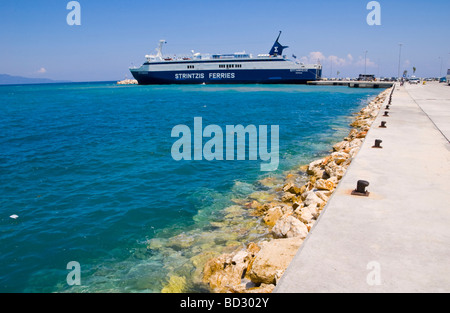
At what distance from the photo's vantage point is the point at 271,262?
13.9 ft

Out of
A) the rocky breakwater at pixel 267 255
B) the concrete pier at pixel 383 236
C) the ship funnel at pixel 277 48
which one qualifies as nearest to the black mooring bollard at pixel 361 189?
the concrete pier at pixel 383 236

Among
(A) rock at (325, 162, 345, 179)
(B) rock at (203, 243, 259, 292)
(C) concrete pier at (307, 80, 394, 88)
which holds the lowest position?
(B) rock at (203, 243, 259, 292)

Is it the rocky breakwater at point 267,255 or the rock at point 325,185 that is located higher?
the rock at point 325,185

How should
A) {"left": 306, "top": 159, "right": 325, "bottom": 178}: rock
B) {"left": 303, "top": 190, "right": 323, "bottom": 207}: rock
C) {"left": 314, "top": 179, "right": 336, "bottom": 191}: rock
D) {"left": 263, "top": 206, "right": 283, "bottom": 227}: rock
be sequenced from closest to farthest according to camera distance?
{"left": 303, "top": 190, "right": 323, "bottom": 207}: rock, {"left": 263, "top": 206, "right": 283, "bottom": 227}: rock, {"left": 314, "top": 179, "right": 336, "bottom": 191}: rock, {"left": 306, "top": 159, "right": 325, "bottom": 178}: rock

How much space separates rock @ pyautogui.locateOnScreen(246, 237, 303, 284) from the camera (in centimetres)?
411

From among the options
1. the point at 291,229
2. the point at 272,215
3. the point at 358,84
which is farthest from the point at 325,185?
the point at 358,84

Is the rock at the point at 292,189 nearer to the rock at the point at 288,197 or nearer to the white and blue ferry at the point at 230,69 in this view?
the rock at the point at 288,197

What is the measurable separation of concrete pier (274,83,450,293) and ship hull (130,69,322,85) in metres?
80.2

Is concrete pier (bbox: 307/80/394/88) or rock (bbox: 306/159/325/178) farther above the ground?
concrete pier (bbox: 307/80/394/88)

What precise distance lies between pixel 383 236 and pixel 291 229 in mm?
1604

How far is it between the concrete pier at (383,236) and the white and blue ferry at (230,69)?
3134 inches

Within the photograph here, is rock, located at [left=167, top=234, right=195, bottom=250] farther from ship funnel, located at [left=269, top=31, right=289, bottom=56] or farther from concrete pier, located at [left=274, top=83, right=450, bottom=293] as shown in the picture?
ship funnel, located at [left=269, top=31, right=289, bottom=56]

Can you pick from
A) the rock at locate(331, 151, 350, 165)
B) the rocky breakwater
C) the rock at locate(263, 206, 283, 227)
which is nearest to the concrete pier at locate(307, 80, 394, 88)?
the rock at locate(331, 151, 350, 165)

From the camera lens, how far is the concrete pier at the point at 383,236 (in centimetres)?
305
